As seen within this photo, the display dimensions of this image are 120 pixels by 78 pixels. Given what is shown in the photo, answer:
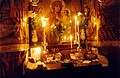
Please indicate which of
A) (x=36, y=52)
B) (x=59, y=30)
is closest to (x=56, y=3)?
(x=59, y=30)

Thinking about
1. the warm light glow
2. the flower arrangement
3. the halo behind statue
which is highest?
the halo behind statue

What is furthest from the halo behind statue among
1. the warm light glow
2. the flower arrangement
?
the warm light glow

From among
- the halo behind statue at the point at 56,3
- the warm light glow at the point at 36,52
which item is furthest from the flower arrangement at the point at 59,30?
the warm light glow at the point at 36,52

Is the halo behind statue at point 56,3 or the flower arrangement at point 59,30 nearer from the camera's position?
the flower arrangement at point 59,30

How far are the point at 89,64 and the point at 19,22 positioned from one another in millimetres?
1537

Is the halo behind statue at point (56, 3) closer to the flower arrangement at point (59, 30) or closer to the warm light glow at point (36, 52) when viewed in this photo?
the flower arrangement at point (59, 30)

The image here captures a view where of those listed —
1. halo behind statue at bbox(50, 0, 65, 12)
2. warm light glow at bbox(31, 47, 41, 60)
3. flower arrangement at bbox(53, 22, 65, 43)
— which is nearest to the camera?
warm light glow at bbox(31, 47, 41, 60)

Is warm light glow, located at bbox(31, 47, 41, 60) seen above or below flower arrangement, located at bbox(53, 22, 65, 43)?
below

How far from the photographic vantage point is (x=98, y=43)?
4680 mm

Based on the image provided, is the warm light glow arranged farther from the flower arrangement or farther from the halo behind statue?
the halo behind statue

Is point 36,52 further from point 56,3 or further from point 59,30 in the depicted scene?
point 56,3

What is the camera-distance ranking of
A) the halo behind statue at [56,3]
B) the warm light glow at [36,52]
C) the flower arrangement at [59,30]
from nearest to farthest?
1. the warm light glow at [36,52]
2. the flower arrangement at [59,30]
3. the halo behind statue at [56,3]

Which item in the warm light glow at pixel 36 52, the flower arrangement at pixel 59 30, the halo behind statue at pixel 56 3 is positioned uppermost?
the halo behind statue at pixel 56 3

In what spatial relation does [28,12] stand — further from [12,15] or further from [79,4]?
[79,4]
